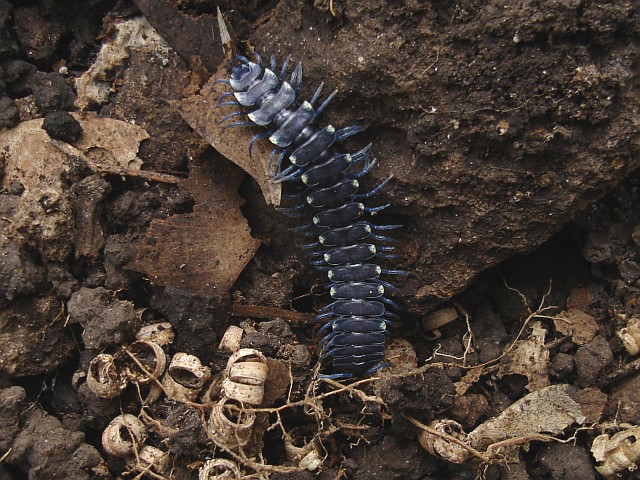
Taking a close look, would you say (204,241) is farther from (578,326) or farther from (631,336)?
(631,336)

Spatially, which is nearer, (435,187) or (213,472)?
(213,472)

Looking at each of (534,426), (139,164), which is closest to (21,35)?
(139,164)

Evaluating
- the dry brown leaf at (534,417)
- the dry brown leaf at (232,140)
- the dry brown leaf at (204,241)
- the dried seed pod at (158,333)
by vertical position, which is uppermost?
the dry brown leaf at (232,140)

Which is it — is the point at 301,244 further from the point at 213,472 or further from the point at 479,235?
the point at 213,472

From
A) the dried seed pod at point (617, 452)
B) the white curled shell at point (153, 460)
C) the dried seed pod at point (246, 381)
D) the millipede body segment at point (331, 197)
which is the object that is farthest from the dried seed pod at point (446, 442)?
the white curled shell at point (153, 460)

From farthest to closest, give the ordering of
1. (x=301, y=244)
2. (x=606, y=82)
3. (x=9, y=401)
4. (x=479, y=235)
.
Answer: (x=301, y=244) < (x=479, y=235) < (x=9, y=401) < (x=606, y=82)

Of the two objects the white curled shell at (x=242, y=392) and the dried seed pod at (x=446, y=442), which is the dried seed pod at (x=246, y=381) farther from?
the dried seed pod at (x=446, y=442)

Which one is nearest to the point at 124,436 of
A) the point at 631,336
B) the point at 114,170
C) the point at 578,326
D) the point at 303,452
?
the point at 303,452
